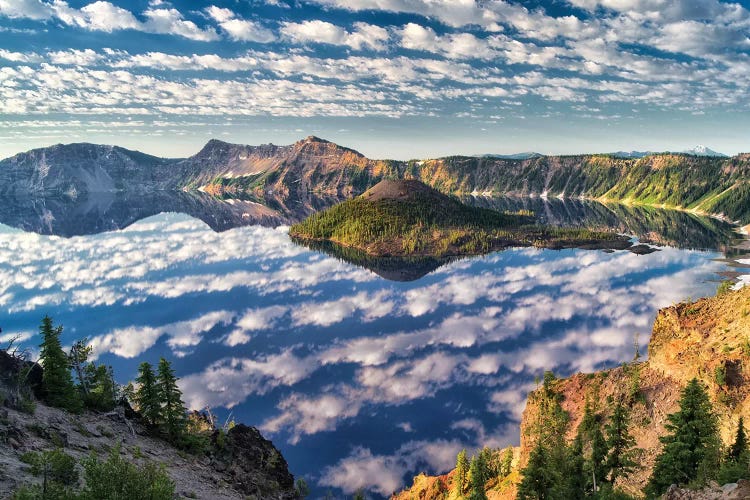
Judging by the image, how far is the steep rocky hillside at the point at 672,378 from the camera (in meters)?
48.3

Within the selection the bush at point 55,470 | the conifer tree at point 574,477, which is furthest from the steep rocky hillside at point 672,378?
the bush at point 55,470

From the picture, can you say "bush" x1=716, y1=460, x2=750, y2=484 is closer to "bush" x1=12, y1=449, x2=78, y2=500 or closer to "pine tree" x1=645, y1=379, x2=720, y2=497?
"pine tree" x1=645, y1=379, x2=720, y2=497

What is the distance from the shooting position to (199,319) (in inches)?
6304

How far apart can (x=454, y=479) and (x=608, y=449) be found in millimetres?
30344

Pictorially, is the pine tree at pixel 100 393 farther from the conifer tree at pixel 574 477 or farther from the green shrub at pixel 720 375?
the green shrub at pixel 720 375

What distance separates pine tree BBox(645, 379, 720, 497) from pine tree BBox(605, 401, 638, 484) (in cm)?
450

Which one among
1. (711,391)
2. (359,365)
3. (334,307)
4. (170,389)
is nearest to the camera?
(711,391)

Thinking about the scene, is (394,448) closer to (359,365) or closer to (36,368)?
(359,365)

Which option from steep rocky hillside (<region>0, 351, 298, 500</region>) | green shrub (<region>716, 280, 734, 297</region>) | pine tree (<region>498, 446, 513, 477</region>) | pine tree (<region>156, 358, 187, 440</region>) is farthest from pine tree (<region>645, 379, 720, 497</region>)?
pine tree (<region>156, 358, 187, 440</region>)

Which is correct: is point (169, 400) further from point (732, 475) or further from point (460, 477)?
point (732, 475)

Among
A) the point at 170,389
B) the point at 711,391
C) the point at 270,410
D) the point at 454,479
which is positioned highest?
the point at 711,391

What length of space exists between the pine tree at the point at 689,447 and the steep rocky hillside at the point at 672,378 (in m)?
6.88

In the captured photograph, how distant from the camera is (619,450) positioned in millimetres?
46531

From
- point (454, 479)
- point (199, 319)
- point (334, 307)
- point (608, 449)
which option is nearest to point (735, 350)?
point (608, 449)
